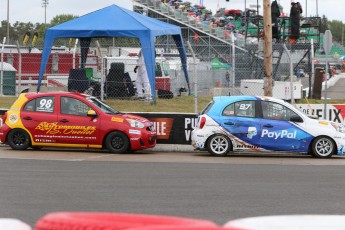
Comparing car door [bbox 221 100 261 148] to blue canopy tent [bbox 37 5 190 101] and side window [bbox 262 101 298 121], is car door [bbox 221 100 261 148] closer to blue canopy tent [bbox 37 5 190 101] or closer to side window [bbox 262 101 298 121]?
side window [bbox 262 101 298 121]

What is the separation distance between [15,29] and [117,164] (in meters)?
103

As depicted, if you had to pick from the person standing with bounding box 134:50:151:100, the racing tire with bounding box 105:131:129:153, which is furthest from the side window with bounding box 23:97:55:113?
the person standing with bounding box 134:50:151:100

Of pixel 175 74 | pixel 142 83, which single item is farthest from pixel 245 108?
pixel 175 74

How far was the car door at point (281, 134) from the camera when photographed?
1798cm

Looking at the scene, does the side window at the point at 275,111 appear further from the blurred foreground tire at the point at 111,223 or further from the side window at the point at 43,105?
the blurred foreground tire at the point at 111,223

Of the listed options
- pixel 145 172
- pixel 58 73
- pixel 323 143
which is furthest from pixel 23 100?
pixel 58 73

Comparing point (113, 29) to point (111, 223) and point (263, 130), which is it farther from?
point (111, 223)

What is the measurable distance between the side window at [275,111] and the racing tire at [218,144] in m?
1.05

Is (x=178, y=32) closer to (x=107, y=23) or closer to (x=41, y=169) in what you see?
(x=107, y=23)

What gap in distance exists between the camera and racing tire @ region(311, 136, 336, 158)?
1806 cm

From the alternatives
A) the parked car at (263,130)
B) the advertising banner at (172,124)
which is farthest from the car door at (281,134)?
the advertising banner at (172,124)

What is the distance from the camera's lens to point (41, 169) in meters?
14.6

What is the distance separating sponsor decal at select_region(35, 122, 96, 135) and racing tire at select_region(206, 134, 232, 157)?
2.70 meters

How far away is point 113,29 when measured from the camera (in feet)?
82.3
